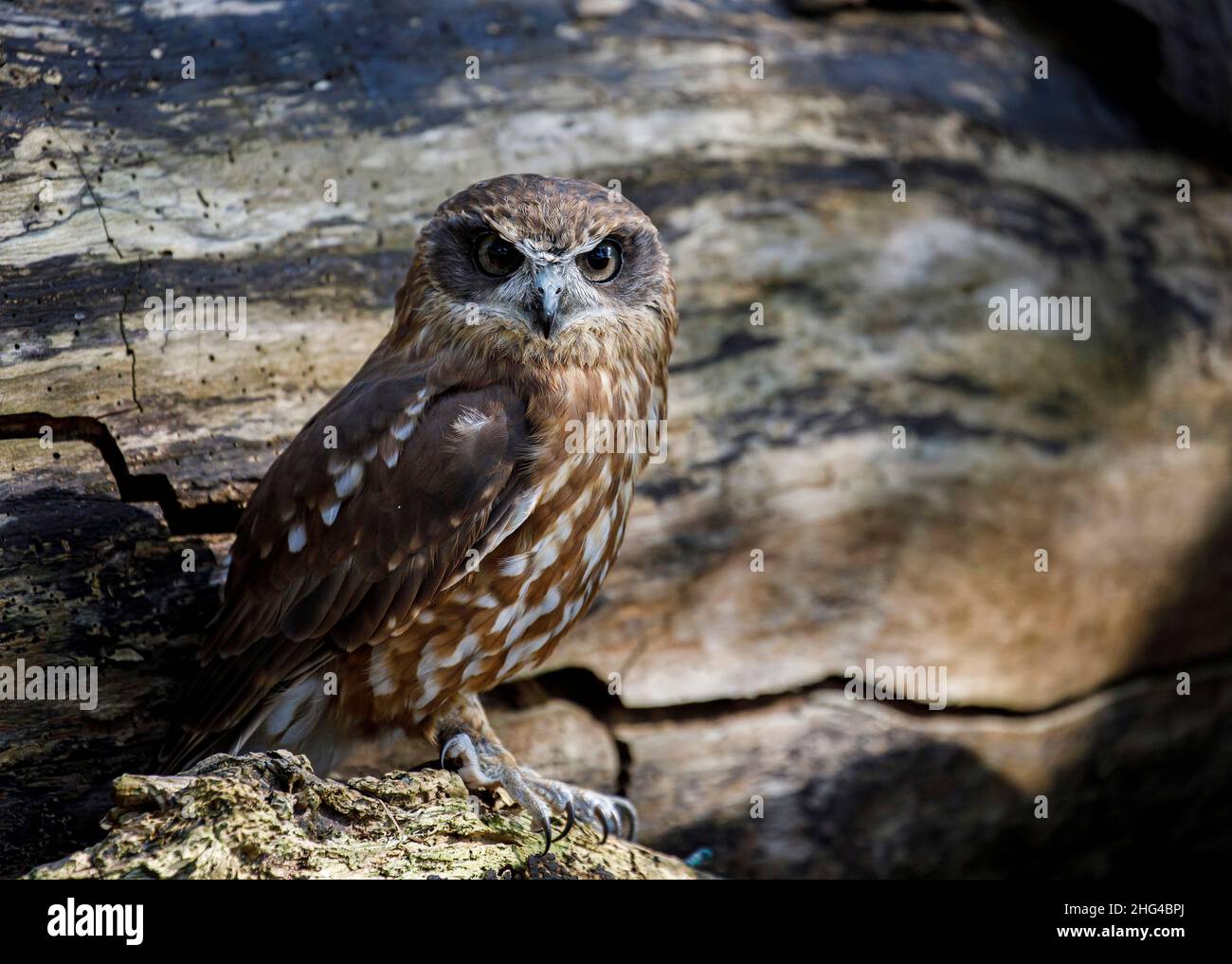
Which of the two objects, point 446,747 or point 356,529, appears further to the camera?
point 446,747

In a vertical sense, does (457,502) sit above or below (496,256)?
below

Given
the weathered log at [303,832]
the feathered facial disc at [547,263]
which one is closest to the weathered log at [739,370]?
the feathered facial disc at [547,263]

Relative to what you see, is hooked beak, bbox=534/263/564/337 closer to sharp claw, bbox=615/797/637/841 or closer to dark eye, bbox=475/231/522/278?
dark eye, bbox=475/231/522/278

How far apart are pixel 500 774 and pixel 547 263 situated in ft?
5.19

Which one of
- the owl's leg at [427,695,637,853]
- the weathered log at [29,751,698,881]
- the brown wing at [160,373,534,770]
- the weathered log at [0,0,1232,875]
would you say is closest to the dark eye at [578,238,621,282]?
the brown wing at [160,373,534,770]

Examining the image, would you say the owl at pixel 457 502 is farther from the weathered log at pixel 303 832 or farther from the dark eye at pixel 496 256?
the weathered log at pixel 303 832

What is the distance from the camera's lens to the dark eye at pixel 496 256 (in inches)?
136

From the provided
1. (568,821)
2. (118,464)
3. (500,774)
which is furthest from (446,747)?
(118,464)

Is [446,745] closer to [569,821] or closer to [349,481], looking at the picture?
[569,821]

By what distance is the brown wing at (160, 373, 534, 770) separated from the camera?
3318 millimetres

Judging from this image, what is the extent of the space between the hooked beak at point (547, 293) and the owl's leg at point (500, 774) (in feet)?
4.17

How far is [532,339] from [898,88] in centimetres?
224

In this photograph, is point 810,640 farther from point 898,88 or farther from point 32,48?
point 32,48

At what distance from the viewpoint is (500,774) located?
355 cm
